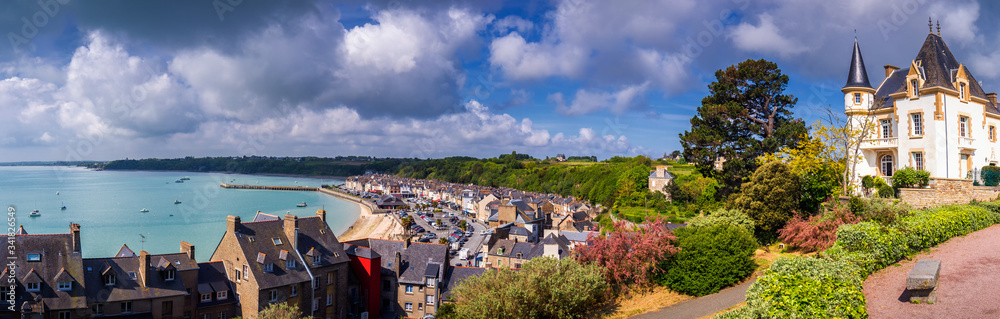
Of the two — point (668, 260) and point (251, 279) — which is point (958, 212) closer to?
point (668, 260)

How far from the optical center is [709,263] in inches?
586

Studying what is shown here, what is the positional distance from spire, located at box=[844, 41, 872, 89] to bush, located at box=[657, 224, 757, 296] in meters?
13.9

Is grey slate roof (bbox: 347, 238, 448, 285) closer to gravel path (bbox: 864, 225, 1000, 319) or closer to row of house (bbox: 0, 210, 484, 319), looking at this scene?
row of house (bbox: 0, 210, 484, 319)

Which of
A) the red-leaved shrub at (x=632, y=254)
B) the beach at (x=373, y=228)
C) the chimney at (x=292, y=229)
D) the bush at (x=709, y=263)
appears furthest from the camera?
the beach at (x=373, y=228)

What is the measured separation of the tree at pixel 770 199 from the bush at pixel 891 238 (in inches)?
192

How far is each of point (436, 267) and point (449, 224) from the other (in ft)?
156

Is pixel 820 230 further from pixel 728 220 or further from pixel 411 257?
pixel 411 257

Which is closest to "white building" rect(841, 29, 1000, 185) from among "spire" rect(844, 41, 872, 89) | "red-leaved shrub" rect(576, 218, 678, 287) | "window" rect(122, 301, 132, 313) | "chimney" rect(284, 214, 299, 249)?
"spire" rect(844, 41, 872, 89)

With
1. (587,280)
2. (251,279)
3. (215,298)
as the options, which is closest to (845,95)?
(587,280)

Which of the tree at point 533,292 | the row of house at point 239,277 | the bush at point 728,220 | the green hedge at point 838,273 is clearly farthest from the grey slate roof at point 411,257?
the green hedge at point 838,273

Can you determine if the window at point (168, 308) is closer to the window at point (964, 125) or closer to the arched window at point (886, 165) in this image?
the arched window at point (886, 165)

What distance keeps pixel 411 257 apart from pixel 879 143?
77.6 feet

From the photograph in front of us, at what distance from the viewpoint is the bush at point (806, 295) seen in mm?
7828

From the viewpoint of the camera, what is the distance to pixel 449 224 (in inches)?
2960
